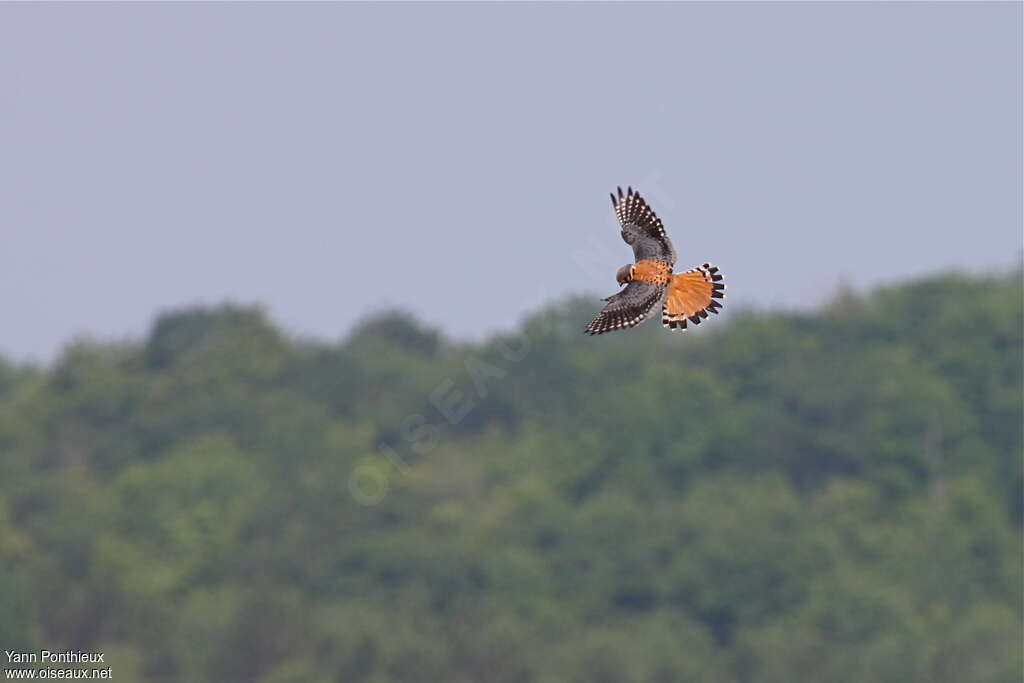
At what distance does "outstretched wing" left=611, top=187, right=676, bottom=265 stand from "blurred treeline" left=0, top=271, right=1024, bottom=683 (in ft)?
177

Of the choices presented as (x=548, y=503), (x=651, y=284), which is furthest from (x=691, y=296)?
(x=548, y=503)

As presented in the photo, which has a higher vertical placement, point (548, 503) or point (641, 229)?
point (548, 503)

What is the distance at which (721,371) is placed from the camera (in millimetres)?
87562

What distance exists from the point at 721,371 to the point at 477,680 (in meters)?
24.8

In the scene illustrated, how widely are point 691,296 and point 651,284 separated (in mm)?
284

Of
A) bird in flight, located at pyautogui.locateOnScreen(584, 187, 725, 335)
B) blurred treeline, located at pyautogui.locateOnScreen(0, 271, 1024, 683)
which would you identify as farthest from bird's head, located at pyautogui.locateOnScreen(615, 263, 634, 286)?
blurred treeline, located at pyautogui.locateOnScreen(0, 271, 1024, 683)

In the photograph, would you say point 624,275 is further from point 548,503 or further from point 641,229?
point 548,503

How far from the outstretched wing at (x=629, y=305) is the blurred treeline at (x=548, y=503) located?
54.2m

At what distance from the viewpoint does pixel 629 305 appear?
37.6 feet

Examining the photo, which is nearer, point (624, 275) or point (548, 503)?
point (624, 275)

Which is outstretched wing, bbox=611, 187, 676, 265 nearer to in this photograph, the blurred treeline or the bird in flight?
the bird in flight

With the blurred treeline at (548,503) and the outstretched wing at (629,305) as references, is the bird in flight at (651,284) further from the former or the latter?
the blurred treeline at (548,503)

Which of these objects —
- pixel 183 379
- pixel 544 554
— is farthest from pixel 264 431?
pixel 544 554

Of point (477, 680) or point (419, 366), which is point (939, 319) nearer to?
point (419, 366)
